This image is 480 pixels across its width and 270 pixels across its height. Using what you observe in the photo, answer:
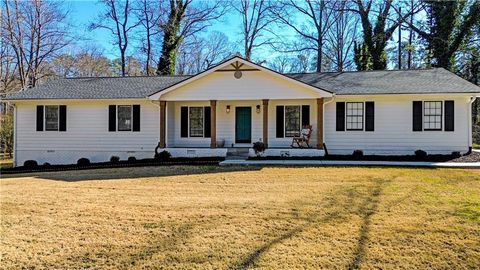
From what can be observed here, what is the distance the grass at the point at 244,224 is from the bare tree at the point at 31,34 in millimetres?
21843

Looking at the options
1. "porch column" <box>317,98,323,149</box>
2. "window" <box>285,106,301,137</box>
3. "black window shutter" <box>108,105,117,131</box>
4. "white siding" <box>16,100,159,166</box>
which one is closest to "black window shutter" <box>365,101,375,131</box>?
"porch column" <box>317,98,323,149</box>

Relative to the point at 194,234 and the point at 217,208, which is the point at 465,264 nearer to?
the point at 194,234

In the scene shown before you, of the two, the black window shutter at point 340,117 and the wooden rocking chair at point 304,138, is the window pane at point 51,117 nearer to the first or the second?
the wooden rocking chair at point 304,138

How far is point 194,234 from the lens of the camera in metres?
4.77

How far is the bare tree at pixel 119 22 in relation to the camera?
94.2 ft

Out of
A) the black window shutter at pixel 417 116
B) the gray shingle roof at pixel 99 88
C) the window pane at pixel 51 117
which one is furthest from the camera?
the window pane at pixel 51 117

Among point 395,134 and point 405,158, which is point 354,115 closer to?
point 395,134

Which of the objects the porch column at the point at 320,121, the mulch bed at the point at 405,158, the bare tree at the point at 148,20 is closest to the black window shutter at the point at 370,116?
the mulch bed at the point at 405,158

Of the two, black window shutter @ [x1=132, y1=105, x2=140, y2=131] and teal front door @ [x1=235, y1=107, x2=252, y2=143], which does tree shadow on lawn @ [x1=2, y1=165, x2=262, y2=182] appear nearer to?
black window shutter @ [x1=132, y1=105, x2=140, y2=131]

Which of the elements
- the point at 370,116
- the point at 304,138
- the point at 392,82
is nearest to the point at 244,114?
the point at 304,138

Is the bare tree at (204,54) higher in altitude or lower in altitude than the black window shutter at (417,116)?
higher

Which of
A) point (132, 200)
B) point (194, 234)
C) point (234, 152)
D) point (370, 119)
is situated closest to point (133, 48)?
point (234, 152)

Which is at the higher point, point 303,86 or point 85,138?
point 303,86

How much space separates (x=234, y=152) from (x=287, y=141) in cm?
254
